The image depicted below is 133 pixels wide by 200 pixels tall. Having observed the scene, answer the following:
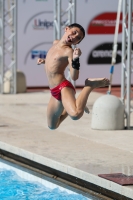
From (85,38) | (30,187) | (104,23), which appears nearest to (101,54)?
(85,38)

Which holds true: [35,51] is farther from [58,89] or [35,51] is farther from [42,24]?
[58,89]

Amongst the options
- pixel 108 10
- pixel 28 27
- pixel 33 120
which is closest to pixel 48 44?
pixel 28 27

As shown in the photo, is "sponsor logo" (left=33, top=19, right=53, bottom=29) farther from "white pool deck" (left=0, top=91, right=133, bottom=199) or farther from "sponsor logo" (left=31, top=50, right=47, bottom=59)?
"white pool deck" (left=0, top=91, right=133, bottom=199)

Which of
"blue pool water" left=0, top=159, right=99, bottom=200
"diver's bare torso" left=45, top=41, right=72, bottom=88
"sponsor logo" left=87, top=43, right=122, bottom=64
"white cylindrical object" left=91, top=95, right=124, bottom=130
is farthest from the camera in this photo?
"sponsor logo" left=87, top=43, right=122, bottom=64

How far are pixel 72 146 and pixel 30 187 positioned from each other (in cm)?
138

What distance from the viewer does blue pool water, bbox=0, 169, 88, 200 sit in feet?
29.7

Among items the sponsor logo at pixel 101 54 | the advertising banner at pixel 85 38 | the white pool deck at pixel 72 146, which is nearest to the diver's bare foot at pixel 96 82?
the white pool deck at pixel 72 146

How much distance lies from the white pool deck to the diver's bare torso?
1.37 m

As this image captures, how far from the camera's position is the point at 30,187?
9.66m

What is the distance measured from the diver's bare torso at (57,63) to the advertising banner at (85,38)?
485 inches

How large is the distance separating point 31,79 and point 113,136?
9.28 meters

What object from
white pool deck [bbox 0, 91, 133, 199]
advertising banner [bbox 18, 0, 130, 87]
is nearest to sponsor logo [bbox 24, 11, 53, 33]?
advertising banner [bbox 18, 0, 130, 87]

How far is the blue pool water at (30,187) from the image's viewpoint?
29.6 feet

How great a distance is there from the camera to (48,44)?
20844 millimetres
